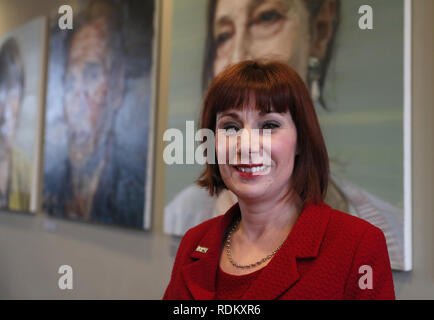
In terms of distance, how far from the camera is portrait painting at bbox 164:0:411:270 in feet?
4.79

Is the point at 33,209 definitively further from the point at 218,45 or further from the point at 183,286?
the point at 183,286

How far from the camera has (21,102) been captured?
359 cm

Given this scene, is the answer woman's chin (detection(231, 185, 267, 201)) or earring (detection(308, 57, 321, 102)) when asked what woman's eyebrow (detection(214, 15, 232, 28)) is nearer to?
earring (detection(308, 57, 321, 102))

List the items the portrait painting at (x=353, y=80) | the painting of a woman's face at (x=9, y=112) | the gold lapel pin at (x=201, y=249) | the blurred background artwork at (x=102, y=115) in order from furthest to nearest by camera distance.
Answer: the painting of a woman's face at (x=9, y=112) < the blurred background artwork at (x=102, y=115) < the portrait painting at (x=353, y=80) < the gold lapel pin at (x=201, y=249)

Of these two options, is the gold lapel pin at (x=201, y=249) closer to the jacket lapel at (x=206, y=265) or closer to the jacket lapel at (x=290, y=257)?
the jacket lapel at (x=206, y=265)

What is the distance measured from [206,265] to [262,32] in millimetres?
1117

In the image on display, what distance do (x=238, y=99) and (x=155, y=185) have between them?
1415mm

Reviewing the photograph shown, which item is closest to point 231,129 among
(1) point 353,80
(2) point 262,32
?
(1) point 353,80

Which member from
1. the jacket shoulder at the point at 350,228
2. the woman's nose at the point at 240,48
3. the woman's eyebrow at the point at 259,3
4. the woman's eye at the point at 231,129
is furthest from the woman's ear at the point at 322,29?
the jacket shoulder at the point at 350,228

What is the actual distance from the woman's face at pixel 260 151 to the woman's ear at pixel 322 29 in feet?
2.31

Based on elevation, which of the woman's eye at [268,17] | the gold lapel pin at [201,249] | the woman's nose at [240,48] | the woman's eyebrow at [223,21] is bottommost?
the gold lapel pin at [201,249]

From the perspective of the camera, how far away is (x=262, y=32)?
A: 1.85 metres

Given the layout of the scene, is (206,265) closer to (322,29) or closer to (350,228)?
(350,228)

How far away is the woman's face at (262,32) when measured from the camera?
1.72 meters
